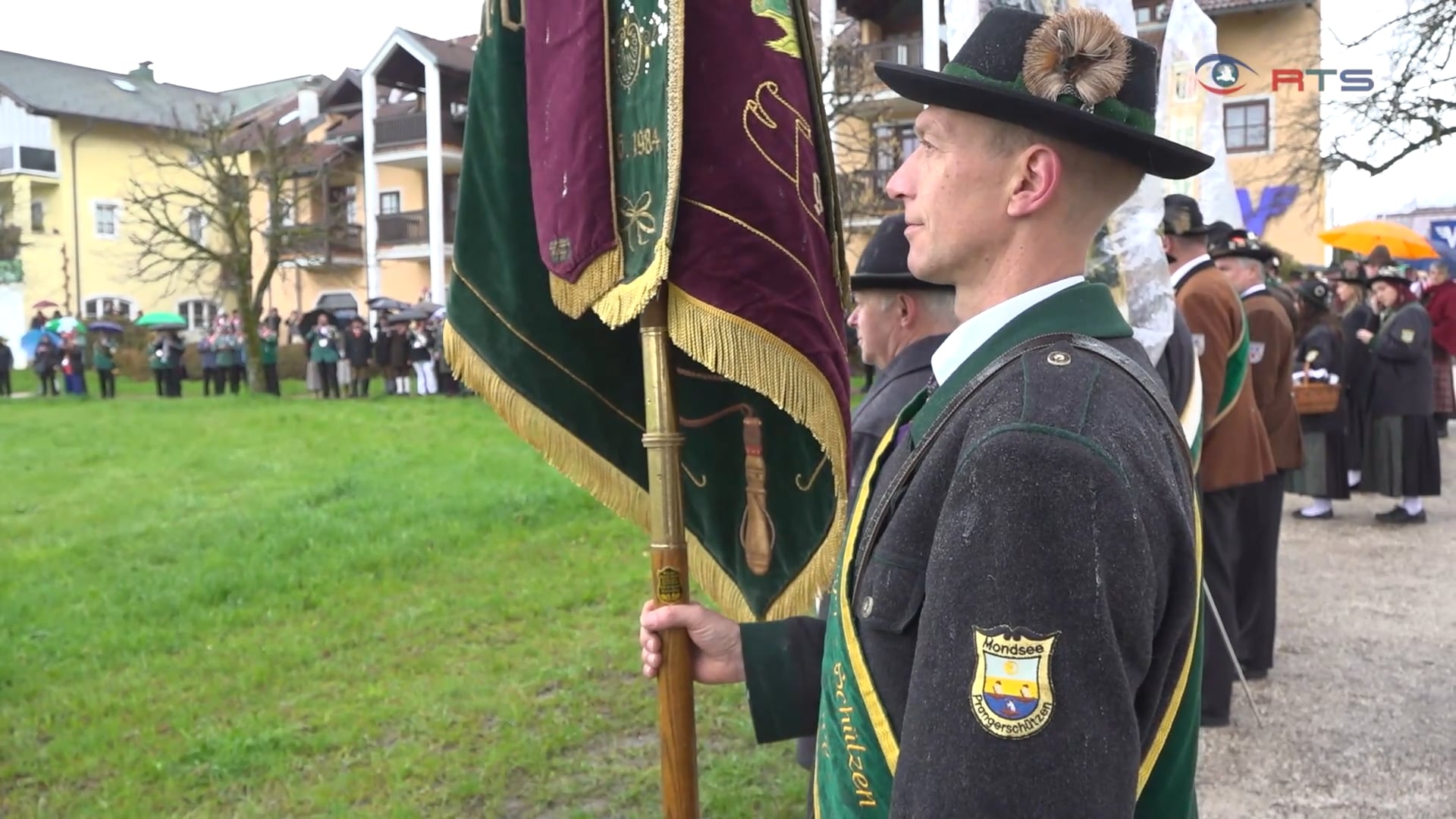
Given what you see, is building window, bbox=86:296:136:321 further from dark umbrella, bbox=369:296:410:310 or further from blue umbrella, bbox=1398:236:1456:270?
blue umbrella, bbox=1398:236:1456:270

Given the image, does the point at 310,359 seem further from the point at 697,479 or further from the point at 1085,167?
the point at 1085,167

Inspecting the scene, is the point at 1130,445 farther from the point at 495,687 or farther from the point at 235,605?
the point at 235,605

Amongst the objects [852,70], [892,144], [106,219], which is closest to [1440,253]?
[892,144]

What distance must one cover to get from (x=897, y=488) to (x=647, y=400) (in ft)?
3.02

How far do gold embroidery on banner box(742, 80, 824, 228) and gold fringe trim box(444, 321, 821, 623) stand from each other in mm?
837

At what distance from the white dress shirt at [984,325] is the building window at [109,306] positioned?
151 feet

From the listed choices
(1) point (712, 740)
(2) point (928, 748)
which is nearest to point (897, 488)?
(2) point (928, 748)

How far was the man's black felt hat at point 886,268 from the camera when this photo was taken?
3.24 metres

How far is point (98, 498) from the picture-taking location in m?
11.1

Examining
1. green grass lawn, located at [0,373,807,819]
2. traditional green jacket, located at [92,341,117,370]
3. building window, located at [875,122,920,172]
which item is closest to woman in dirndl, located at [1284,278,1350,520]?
green grass lawn, located at [0,373,807,819]

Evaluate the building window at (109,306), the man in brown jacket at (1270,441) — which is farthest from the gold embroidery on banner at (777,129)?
the building window at (109,306)

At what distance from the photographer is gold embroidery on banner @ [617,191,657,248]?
2402mm

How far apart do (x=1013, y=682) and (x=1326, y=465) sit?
9.85m

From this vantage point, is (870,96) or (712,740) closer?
(712,740)
